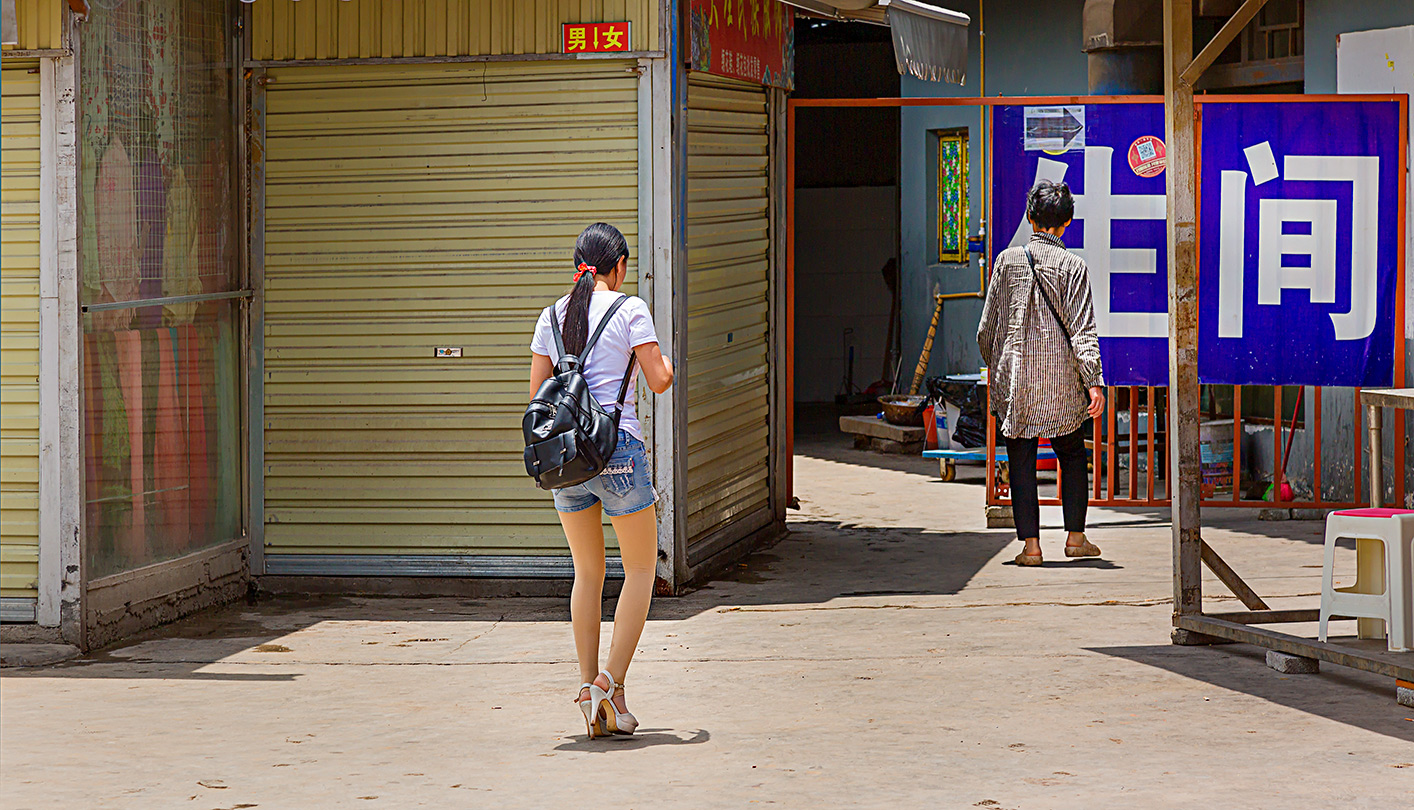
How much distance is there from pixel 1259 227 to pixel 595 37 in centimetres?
380

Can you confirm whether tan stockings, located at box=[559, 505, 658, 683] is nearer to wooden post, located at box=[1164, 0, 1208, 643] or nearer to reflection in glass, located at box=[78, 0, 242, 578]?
wooden post, located at box=[1164, 0, 1208, 643]

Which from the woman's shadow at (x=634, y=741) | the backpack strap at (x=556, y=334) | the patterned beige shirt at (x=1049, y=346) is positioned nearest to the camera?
the woman's shadow at (x=634, y=741)

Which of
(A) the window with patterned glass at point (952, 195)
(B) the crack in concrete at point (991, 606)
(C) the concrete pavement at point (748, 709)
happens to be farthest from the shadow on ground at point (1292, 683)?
(A) the window with patterned glass at point (952, 195)

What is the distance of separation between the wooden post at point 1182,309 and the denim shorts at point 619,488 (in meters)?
2.47

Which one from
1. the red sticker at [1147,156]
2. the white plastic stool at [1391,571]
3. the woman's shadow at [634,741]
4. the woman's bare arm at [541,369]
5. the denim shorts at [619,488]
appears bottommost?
the woman's shadow at [634,741]

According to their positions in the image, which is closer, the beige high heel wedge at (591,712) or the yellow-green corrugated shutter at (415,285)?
the beige high heel wedge at (591,712)

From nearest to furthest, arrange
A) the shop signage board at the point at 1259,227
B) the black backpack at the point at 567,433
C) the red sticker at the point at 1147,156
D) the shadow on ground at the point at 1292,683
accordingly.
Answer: the black backpack at the point at 567,433 < the shadow on ground at the point at 1292,683 < the shop signage board at the point at 1259,227 < the red sticker at the point at 1147,156

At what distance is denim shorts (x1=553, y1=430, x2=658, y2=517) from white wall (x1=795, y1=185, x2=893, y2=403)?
13888 millimetres

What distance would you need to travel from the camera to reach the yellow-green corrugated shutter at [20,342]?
276 inches

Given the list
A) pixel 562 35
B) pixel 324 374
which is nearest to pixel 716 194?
pixel 562 35

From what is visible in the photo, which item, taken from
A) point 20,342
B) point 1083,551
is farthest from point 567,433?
point 1083,551

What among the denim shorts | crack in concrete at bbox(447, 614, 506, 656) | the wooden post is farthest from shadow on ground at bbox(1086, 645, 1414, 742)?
crack in concrete at bbox(447, 614, 506, 656)

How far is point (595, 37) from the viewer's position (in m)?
8.01

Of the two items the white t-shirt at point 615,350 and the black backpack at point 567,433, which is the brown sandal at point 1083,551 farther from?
the black backpack at point 567,433
